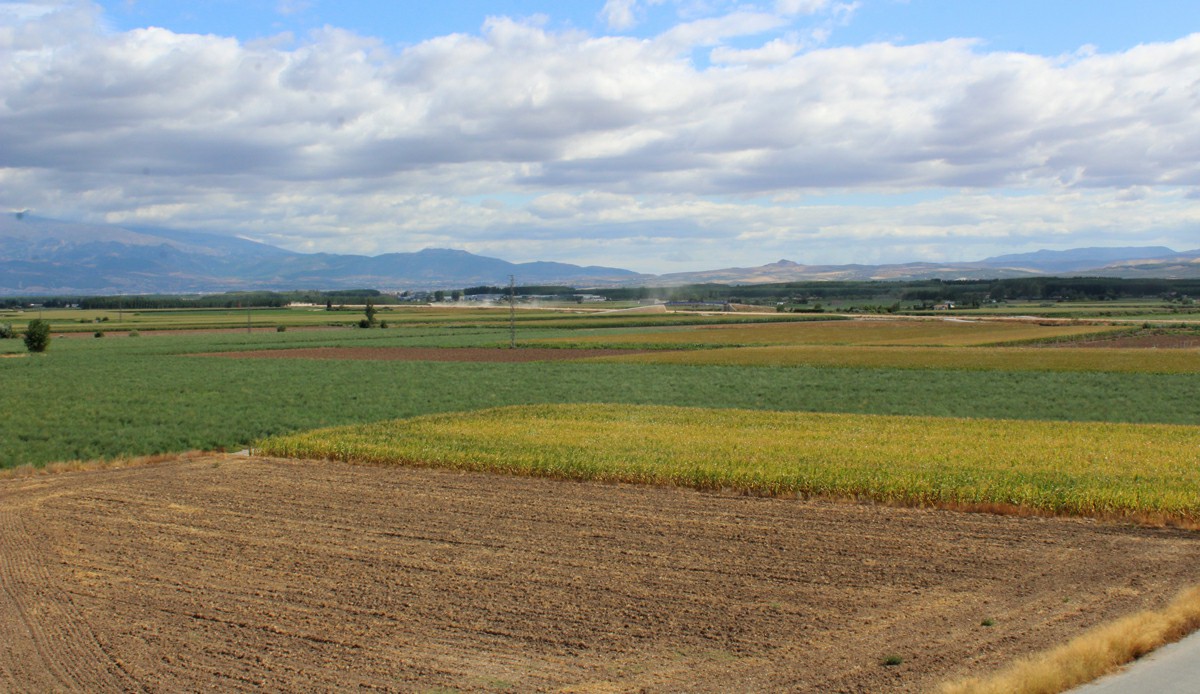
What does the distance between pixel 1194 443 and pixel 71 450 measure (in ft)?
92.4

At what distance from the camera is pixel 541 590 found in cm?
1193

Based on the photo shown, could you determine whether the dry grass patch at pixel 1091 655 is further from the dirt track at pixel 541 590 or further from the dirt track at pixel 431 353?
the dirt track at pixel 431 353

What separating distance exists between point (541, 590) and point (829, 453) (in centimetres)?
1075

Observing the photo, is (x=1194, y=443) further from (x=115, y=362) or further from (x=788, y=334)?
(x=788, y=334)

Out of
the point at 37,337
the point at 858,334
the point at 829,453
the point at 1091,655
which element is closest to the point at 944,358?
the point at 858,334

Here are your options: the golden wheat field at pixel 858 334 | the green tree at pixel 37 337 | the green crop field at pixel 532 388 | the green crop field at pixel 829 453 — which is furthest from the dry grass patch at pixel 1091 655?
the green tree at pixel 37 337

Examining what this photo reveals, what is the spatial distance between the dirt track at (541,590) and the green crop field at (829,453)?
1.09 meters

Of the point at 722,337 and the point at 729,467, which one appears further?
the point at 722,337

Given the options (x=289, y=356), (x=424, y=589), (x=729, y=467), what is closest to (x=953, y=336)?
(x=289, y=356)

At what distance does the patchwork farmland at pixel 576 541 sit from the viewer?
9.73 m

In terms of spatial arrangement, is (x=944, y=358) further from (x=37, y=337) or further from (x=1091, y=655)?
(x=37, y=337)

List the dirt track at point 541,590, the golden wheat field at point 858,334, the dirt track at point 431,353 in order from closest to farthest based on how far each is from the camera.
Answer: the dirt track at point 541,590 → the dirt track at point 431,353 → the golden wheat field at point 858,334

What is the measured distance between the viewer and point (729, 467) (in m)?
19.4

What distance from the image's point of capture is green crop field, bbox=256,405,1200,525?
55.4 feet
